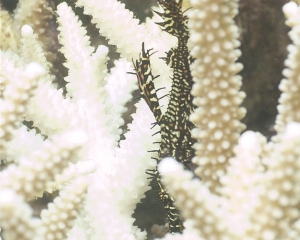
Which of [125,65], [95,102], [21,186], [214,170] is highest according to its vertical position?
[125,65]

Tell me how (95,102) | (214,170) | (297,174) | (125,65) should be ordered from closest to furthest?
1. (297,174)
2. (214,170)
3. (95,102)
4. (125,65)

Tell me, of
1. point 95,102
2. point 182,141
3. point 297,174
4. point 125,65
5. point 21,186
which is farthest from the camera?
point 125,65

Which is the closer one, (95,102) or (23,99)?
(23,99)

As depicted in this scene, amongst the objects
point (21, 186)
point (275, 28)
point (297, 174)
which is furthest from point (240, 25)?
point (21, 186)

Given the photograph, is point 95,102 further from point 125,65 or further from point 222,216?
point 222,216

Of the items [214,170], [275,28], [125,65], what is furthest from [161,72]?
[214,170]

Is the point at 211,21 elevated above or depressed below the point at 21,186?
above

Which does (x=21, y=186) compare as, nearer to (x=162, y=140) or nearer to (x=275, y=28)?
(x=162, y=140)
